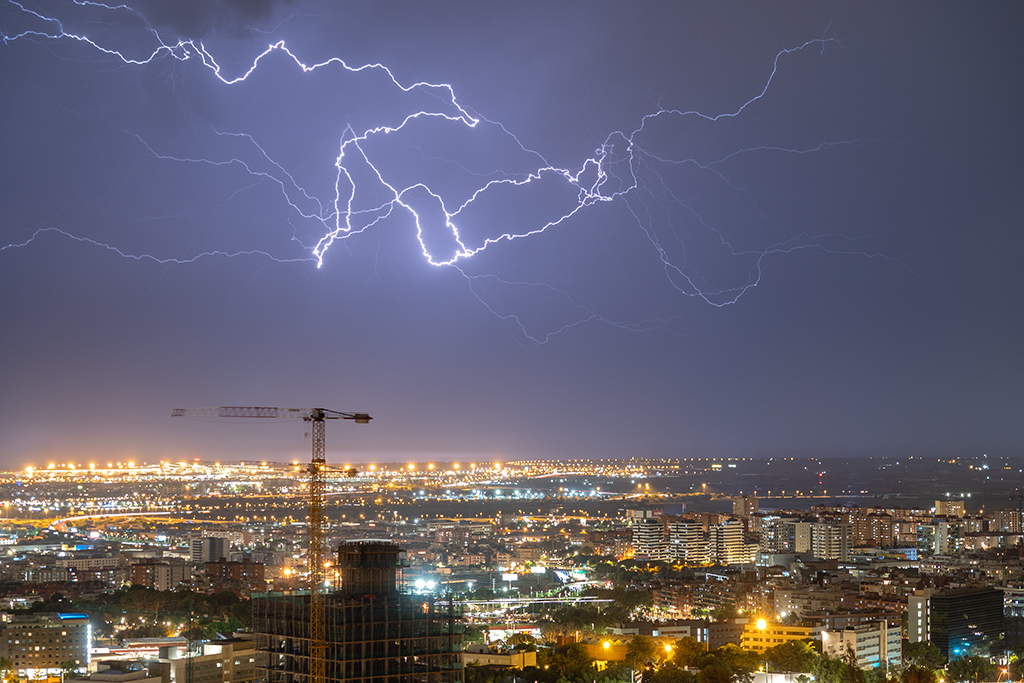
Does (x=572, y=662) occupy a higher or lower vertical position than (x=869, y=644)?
higher

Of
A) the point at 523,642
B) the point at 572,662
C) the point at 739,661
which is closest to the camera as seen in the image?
the point at 572,662

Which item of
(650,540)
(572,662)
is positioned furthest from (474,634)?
(650,540)

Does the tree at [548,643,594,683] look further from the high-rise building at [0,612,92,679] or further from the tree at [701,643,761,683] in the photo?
the high-rise building at [0,612,92,679]

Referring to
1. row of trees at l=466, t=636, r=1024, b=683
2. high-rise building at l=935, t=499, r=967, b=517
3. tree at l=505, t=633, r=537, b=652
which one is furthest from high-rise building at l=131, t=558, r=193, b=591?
high-rise building at l=935, t=499, r=967, b=517

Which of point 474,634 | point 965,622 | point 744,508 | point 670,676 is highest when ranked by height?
point 670,676

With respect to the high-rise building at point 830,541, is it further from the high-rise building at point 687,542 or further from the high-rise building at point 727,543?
the high-rise building at point 687,542

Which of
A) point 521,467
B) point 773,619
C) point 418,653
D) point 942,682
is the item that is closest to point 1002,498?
point 521,467

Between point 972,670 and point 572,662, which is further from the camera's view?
point 972,670

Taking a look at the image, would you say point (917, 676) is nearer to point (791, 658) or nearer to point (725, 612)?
point (791, 658)

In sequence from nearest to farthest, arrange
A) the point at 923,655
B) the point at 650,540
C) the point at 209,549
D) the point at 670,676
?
the point at 670,676
the point at 923,655
the point at 209,549
the point at 650,540
